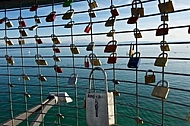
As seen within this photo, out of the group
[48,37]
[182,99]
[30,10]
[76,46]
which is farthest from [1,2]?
[182,99]

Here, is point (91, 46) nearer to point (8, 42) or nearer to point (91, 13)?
point (91, 13)

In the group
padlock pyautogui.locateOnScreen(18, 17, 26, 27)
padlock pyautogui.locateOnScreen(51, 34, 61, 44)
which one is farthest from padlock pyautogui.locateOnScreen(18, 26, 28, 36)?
padlock pyautogui.locateOnScreen(51, 34, 61, 44)

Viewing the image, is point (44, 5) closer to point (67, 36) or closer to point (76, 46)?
point (67, 36)

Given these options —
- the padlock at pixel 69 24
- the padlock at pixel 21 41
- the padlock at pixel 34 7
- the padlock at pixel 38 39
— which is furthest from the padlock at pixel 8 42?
the padlock at pixel 69 24

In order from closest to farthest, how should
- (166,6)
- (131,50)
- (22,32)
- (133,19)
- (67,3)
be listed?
(166,6) < (133,19) < (131,50) < (67,3) < (22,32)

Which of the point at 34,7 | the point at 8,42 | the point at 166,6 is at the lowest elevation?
the point at 8,42

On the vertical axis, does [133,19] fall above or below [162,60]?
above

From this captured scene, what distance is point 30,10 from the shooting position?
5.07 ft

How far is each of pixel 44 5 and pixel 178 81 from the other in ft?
40.2

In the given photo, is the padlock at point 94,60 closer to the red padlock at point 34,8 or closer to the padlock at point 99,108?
the padlock at point 99,108

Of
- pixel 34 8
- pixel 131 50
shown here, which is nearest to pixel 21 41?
pixel 34 8

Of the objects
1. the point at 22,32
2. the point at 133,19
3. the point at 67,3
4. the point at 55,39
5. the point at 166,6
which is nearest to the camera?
the point at 166,6

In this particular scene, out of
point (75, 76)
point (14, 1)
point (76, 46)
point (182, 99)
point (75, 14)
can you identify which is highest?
point (14, 1)

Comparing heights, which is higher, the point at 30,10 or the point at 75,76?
the point at 30,10
